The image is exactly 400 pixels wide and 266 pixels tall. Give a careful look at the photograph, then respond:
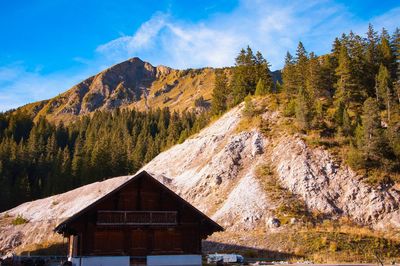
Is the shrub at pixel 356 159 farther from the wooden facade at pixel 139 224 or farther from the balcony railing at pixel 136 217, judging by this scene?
the balcony railing at pixel 136 217

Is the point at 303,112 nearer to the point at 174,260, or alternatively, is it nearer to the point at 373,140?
the point at 373,140

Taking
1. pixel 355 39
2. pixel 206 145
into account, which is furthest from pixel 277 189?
pixel 355 39

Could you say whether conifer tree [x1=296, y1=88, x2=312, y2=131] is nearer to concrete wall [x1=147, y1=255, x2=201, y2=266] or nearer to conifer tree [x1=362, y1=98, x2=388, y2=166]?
conifer tree [x1=362, y1=98, x2=388, y2=166]

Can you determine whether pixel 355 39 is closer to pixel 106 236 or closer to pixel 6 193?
pixel 106 236

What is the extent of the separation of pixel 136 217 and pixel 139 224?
0.62 metres

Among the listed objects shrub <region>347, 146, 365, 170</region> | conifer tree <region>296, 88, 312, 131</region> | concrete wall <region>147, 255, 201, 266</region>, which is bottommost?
concrete wall <region>147, 255, 201, 266</region>

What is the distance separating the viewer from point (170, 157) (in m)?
87.0

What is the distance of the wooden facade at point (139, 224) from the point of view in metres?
30.7

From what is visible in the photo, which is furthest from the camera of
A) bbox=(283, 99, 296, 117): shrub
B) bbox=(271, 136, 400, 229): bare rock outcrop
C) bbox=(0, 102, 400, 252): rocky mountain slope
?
bbox=(283, 99, 296, 117): shrub

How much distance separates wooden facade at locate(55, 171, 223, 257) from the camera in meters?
30.7

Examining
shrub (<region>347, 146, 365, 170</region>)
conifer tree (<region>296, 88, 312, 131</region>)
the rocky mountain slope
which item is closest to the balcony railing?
the rocky mountain slope

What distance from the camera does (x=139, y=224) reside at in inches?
1244

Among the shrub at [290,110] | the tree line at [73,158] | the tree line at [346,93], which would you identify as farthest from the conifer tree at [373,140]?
the tree line at [73,158]

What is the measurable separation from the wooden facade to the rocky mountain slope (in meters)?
17.0
